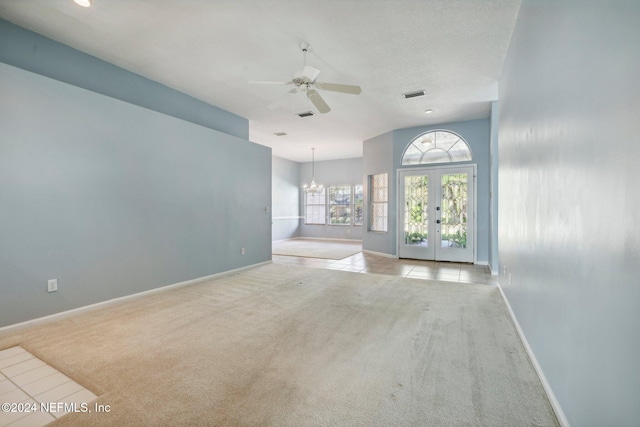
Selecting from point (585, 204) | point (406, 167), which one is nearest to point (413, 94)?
point (406, 167)

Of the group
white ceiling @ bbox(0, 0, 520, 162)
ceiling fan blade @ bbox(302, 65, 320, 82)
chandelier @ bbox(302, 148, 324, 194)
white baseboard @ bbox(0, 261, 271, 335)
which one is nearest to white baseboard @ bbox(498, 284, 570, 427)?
white ceiling @ bbox(0, 0, 520, 162)

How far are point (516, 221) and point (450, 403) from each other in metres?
2.02

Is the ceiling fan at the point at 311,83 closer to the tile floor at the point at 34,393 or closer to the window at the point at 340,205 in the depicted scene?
the tile floor at the point at 34,393

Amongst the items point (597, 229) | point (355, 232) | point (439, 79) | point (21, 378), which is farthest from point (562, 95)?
point (355, 232)

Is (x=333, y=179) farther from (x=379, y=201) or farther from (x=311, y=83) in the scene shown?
(x=311, y=83)

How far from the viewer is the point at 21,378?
204 cm

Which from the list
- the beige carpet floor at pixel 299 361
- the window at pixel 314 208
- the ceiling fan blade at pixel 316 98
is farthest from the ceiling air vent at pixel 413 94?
the window at pixel 314 208

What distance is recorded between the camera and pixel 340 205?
37.2 feet

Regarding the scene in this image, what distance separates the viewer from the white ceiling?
9.21 feet

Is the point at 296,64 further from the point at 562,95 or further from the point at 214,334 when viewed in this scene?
the point at 214,334

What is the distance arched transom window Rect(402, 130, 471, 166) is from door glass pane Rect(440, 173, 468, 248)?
0.44m

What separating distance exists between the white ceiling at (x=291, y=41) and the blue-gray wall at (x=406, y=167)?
1.20 meters

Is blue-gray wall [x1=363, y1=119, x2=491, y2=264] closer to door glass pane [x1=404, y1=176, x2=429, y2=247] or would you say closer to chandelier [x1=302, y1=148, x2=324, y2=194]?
door glass pane [x1=404, y1=176, x2=429, y2=247]

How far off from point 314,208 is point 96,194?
879cm
